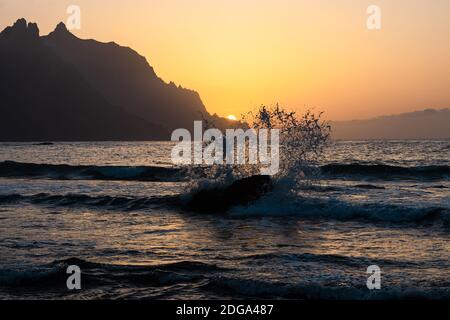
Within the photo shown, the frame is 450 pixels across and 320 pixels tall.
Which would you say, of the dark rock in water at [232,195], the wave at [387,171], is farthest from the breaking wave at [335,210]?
the wave at [387,171]

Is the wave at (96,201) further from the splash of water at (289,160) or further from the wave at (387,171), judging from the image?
the wave at (387,171)

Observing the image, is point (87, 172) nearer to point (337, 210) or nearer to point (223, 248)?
point (337, 210)

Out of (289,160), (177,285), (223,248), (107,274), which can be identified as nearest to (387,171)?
(289,160)

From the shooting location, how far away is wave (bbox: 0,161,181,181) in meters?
43.3

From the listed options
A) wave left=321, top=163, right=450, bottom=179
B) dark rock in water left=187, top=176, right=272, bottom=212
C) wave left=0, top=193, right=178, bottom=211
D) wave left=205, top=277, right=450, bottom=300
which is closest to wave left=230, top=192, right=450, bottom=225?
dark rock in water left=187, top=176, right=272, bottom=212

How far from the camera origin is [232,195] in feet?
72.3

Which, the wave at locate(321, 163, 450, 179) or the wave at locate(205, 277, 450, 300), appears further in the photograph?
the wave at locate(321, 163, 450, 179)

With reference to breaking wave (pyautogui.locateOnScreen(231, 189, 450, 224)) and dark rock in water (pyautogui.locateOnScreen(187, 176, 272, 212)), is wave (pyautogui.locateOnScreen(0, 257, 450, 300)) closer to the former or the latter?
breaking wave (pyautogui.locateOnScreen(231, 189, 450, 224))

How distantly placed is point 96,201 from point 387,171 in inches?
1107

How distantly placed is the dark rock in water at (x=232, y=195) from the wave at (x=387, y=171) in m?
21.5

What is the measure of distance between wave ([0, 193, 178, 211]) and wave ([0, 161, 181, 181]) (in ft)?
51.7

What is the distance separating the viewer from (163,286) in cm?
978
